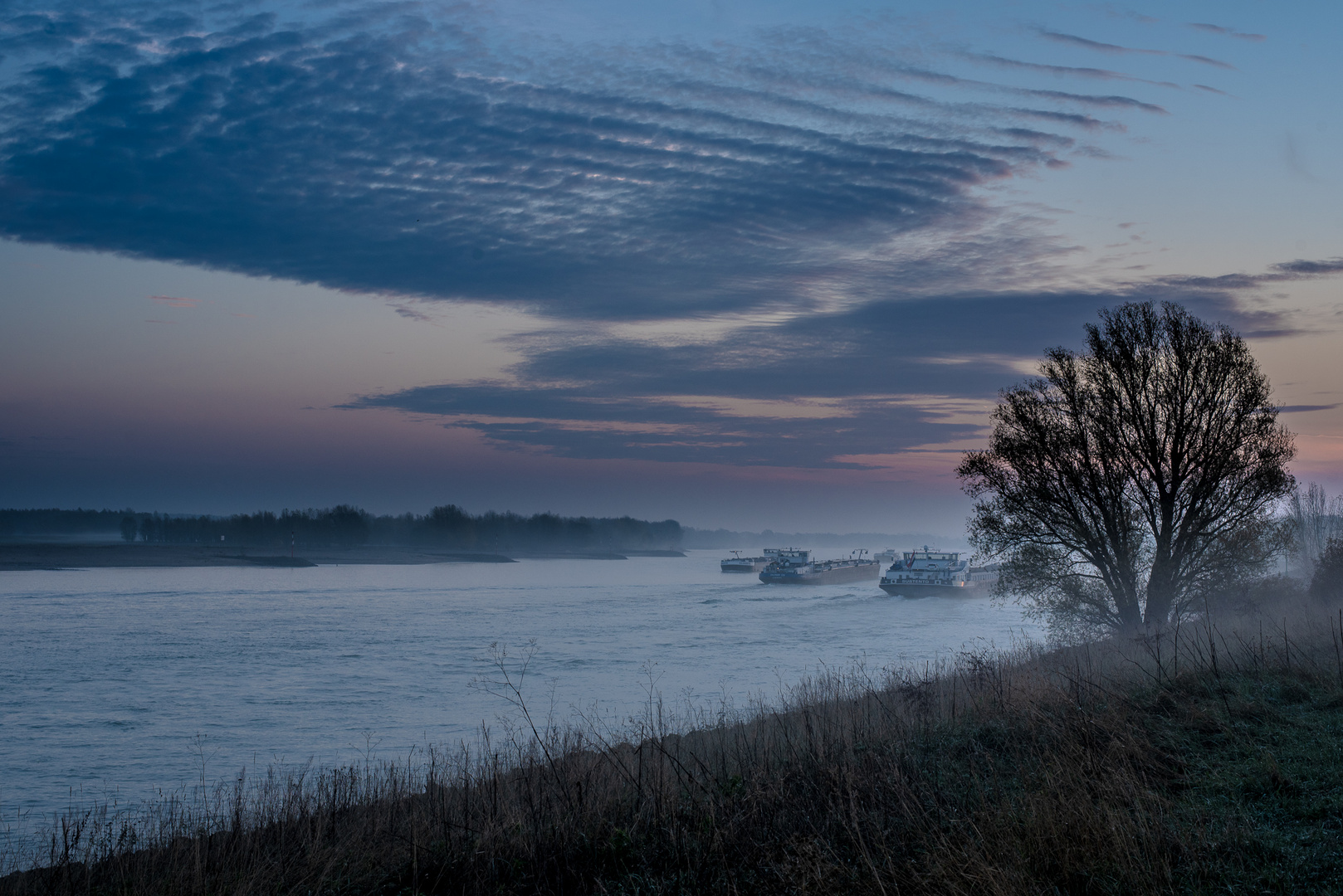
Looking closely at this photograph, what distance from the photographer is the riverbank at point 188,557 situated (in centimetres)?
12444

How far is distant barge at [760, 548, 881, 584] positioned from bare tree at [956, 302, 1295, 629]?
286 ft

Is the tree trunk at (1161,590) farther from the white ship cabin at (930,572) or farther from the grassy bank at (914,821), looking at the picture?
the white ship cabin at (930,572)

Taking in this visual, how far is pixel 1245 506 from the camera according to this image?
30.0 meters

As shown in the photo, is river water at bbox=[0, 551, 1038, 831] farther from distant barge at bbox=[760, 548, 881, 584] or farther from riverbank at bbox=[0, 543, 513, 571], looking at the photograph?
riverbank at bbox=[0, 543, 513, 571]

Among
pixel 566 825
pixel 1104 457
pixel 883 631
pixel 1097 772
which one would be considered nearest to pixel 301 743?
pixel 566 825

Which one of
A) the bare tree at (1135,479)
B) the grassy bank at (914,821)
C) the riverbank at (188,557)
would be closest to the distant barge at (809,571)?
the riverbank at (188,557)

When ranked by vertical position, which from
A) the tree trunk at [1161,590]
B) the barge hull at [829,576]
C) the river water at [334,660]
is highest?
the tree trunk at [1161,590]

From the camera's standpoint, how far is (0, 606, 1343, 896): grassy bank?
6723 mm

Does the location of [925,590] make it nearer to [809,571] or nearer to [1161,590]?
[809,571]

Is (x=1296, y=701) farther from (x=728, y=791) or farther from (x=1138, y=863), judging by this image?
(x=728, y=791)

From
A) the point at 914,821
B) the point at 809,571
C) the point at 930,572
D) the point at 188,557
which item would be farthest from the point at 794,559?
the point at 914,821

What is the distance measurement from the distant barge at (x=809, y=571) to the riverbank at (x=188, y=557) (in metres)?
70.6

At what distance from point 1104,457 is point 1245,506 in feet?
16.1

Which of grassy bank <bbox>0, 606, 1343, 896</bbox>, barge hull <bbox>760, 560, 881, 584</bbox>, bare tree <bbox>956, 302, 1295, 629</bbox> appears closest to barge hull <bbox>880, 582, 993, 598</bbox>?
barge hull <bbox>760, 560, 881, 584</bbox>
